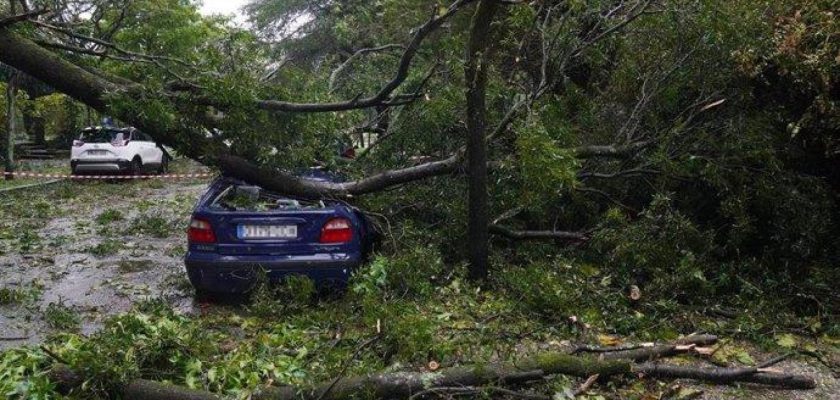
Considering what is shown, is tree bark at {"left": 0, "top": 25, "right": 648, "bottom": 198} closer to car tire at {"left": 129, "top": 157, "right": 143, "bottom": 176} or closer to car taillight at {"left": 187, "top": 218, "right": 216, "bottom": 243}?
car taillight at {"left": 187, "top": 218, "right": 216, "bottom": 243}

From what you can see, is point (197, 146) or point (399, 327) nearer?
point (399, 327)

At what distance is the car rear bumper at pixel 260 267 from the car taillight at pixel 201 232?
0.12m

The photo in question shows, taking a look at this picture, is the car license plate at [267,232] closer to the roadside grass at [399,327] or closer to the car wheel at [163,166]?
the roadside grass at [399,327]

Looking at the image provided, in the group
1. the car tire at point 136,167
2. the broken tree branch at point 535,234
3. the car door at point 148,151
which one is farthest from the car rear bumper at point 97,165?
the broken tree branch at point 535,234

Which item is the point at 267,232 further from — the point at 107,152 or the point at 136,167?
the point at 136,167

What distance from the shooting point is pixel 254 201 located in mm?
6062

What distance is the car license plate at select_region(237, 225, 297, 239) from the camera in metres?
5.50

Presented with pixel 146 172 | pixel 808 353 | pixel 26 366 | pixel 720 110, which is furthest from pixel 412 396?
pixel 146 172

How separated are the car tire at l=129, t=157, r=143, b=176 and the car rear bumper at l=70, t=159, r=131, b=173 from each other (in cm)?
55

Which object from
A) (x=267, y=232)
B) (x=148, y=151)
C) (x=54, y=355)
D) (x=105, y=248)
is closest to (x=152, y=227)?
(x=105, y=248)

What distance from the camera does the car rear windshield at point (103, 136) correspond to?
16.2 meters

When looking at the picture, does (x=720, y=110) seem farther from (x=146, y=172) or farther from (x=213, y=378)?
(x=146, y=172)

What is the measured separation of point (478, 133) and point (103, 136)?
1403cm

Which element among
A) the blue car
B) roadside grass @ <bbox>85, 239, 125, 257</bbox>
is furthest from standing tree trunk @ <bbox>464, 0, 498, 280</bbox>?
roadside grass @ <bbox>85, 239, 125, 257</bbox>
